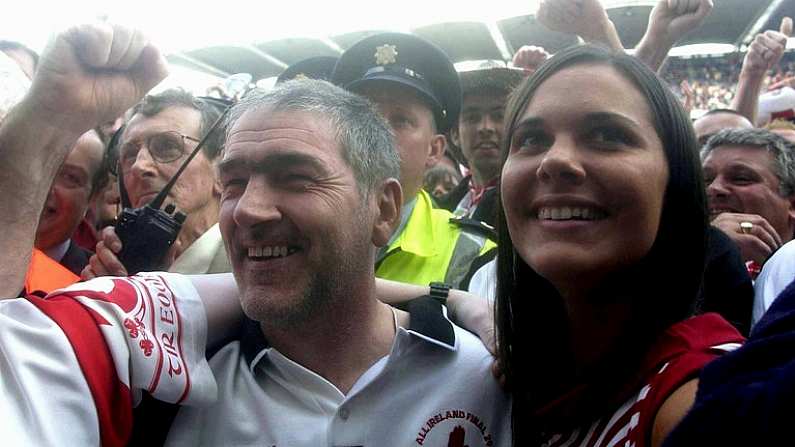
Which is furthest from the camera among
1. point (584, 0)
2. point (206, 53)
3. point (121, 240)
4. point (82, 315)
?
point (206, 53)

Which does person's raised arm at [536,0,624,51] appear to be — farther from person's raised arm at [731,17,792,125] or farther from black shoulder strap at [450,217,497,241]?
person's raised arm at [731,17,792,125]

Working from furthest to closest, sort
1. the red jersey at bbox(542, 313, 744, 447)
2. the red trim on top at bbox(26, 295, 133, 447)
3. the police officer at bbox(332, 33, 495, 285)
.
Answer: the police officer at bbox(332, 33, 495, 285) < the red trim on top at bbox(26, 295, 133, 447) < the red jersey at bbox(542, 313, 744, 447)

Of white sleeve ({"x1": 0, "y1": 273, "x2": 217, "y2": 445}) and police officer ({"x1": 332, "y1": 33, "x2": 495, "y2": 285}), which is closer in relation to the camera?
white sleeve ({"x1": 0, "y1": 273, "x2": 217, "y2": 445})

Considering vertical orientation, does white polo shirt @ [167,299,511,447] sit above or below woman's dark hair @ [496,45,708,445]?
below

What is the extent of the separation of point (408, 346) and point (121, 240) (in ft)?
3.04

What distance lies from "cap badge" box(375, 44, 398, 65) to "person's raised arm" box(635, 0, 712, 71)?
1026mm

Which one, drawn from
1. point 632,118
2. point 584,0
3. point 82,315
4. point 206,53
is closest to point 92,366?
point 82,315

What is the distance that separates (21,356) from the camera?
122 cm

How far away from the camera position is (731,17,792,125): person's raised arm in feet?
14.8

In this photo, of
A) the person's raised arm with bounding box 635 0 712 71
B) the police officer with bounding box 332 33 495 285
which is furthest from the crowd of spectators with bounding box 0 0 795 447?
the person's raised arm with bounding box 635 0 712 71

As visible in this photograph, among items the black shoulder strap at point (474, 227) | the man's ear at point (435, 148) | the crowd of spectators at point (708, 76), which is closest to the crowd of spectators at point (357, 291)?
the black shoulder strap at point (474, 227)

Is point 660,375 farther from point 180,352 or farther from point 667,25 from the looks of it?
point 667,25

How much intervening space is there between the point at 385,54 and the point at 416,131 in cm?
39

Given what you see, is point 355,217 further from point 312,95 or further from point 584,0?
point 584,0
